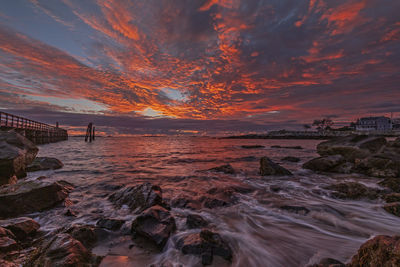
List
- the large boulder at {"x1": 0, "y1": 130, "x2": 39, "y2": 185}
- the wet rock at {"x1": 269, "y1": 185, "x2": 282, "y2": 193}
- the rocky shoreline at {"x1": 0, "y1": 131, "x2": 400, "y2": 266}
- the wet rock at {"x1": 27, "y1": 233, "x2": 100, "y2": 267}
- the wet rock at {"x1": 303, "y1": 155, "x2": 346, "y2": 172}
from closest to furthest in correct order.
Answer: the wet rock at {"x1": 27, "y1": 233, "x2": 100, "y2": 267} → the rocky shoreline at {"x1": 0, "y1": 131, "x2": 400, "y2": 266} → the large boulder at {"x1": 0, "y1": 130, "x2": 39, "y2": 185} → the wet rock at {"x1": 269, "y1": 185, "x2": 282, "y2": 193} → the wet rock at {"x1": 303, "y1": 155, "x2": 346, "y2": 172}

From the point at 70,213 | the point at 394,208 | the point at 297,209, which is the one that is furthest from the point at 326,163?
the point at 70,213

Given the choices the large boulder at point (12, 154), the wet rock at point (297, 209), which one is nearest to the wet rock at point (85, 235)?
the large boulder at point (12, 154)

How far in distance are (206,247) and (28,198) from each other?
5.11 m

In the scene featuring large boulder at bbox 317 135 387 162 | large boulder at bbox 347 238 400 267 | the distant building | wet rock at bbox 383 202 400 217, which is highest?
the distant building

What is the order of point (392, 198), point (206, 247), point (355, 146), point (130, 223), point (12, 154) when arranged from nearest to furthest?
1. point (206, 247)
2. point (130, 223)
3. point (392, 198)
4. point (12, 154)
5. point (355, 146)

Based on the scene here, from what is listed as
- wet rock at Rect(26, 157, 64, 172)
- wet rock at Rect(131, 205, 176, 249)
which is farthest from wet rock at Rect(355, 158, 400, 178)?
wet rock at Rect(26, 157, 64, 172)

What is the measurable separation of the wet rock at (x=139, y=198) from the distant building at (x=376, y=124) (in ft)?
428

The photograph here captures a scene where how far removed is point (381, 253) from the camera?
172 cm

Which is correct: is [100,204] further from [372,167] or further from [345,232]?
[372,167]

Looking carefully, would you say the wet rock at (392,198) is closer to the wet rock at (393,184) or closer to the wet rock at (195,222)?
the wet rock at (393,184)

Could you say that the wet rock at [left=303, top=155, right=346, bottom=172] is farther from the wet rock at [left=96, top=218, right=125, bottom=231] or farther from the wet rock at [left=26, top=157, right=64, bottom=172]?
the wet rock at [left=26, top=157, right=64, bottom=172]

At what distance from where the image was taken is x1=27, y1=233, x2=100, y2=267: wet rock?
219cm

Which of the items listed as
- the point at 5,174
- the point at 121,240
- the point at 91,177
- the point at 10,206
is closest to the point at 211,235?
the point at 121,240

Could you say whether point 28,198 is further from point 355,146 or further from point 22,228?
point 355,146
